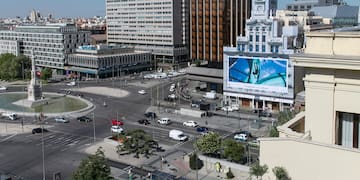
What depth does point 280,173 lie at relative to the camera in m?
6.26

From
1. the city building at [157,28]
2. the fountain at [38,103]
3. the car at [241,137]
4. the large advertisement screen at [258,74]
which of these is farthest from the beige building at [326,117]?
the city building at [157,28]

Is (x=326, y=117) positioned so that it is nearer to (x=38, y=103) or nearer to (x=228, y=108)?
(x=228, y=108)

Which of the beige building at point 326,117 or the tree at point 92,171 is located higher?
the beige building at point 326,117

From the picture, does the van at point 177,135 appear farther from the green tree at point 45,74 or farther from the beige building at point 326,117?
the green tree at point 45,74

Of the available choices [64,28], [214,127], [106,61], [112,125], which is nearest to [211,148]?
[214,127]

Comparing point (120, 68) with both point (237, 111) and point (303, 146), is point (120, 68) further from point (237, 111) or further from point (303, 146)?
point (303, 146)

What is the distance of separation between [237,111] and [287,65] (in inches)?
370

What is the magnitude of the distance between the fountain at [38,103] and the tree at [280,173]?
54793 mm

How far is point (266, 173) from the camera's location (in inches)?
254

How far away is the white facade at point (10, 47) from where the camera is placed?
4230 inches

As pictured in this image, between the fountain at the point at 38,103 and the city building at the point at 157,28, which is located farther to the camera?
the city building at the point at 157,28

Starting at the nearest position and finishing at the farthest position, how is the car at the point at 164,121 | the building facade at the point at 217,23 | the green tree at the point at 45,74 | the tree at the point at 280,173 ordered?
the tree at the point at 280,173
the car at the point at 164,121
the green tree at the point at 45,74
the building facade at the point at 217,23

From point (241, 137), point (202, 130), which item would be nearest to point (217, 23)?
point (202, 130)

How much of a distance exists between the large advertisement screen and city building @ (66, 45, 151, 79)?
3833cm
